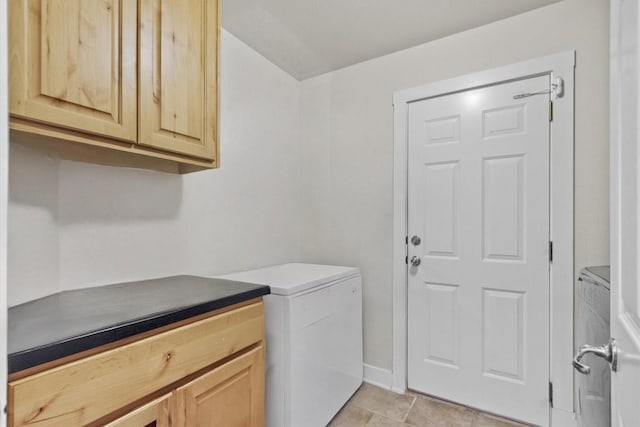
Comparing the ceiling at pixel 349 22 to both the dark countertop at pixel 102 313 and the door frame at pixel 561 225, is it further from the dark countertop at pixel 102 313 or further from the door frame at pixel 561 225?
the dark countertop at pixel 102 313

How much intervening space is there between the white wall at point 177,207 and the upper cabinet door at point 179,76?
0.38 m

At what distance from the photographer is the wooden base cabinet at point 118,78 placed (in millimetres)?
896

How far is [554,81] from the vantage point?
1.77m

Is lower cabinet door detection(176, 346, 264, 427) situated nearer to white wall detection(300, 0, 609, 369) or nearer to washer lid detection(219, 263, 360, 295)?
washer lid detection(219, 263, 360, 295)

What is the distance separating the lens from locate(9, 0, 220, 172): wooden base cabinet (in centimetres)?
90

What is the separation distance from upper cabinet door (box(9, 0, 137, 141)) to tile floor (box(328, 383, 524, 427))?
1.91m

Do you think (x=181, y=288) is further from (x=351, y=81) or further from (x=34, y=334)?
(x=351, y=81)

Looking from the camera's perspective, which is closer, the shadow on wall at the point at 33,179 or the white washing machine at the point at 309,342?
the shadow on wall at the point at 33,179

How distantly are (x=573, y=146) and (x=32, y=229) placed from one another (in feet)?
8.28

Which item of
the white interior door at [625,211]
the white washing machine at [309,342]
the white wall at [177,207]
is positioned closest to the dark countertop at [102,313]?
the white wall at [177,207]

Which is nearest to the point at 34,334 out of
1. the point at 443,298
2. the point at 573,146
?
the point at 443,298

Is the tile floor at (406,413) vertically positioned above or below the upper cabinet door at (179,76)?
below

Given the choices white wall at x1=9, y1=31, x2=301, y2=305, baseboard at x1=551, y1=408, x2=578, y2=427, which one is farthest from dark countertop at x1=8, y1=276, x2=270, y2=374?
baseboard at x1=551, y1=408, x2=578, y2=427

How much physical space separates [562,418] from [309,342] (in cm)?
146
